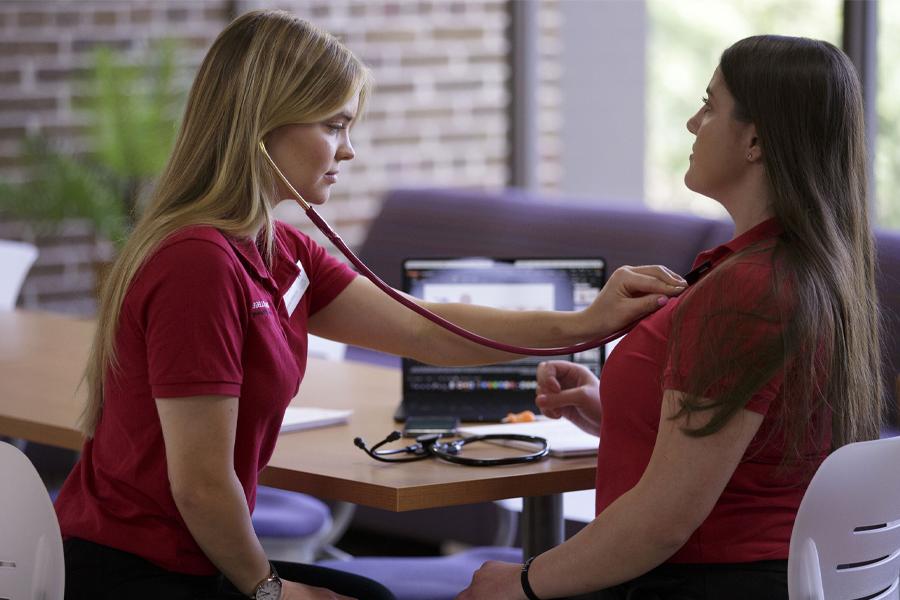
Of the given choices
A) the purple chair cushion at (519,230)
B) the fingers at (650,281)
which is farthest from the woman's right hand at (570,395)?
the purple chair cushion at (519,230)

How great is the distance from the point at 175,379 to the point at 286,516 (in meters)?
1.46

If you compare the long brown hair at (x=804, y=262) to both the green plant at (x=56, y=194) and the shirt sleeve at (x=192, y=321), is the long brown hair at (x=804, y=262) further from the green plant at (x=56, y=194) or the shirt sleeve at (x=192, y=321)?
the green plant at (x=56, y=194)

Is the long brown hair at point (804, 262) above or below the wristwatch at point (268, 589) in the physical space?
above

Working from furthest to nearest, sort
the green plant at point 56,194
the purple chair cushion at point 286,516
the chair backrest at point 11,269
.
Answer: the green plant at point 56,194, the chair backrest at point 11,269, the purple chair cushion at point 286,516

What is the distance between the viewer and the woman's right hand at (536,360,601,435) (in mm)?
2143

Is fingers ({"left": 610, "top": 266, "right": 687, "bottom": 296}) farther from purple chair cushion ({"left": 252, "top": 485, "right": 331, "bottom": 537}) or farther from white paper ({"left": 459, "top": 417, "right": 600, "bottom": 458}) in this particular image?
purple chair cushion ({"left": 252, "top": 485, "right": 331, "bottom": 537})

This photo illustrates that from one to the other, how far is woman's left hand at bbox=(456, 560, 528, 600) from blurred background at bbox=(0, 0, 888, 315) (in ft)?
7.85

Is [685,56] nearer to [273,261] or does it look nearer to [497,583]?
[273,261]

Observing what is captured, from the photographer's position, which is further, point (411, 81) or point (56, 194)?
point (411, 81)

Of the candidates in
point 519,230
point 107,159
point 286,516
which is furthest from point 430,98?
point 286,516

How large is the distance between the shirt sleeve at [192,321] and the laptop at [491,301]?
0.68 metres

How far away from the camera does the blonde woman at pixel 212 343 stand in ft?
5.63

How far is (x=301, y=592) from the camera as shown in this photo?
1.85 m

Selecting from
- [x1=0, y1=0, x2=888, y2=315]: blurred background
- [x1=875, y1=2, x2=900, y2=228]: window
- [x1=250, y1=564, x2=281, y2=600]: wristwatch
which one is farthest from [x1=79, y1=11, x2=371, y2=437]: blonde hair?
[x1=875, y1=2, x2=900, y2=228]: window
